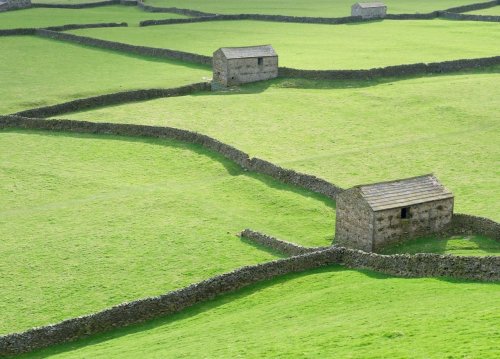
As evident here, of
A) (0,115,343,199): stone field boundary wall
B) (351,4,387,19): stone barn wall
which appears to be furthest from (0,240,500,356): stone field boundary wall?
(351,4,387,19): stone barn wall

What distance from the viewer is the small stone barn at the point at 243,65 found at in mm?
72250

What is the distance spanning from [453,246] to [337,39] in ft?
206

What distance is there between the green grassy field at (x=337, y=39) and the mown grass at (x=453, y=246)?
4120 cm

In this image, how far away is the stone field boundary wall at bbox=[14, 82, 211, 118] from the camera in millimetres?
64119

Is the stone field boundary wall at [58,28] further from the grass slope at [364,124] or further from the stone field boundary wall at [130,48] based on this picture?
the grass slope at [364,124]

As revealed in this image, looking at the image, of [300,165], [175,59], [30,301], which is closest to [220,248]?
[30,301]

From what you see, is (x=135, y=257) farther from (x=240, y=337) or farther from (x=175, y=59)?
(x=175, y=59)

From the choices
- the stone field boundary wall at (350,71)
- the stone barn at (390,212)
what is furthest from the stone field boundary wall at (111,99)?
the stone barn at (390,212)

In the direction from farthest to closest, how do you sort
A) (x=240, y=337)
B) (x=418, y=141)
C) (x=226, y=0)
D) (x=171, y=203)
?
(x=226, y=0), (x=418, y=141), (x=171, y=203), (x=240, y=337)

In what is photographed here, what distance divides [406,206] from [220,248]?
8880 millimetres

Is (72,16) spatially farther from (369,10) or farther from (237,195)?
(237,195)

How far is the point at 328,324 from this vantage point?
28.5 m

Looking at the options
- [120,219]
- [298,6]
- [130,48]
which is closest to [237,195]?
[120,219]

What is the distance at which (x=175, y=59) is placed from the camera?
279ft
